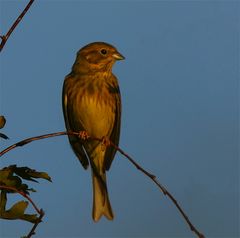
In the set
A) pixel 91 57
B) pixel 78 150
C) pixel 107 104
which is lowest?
pixel 78 150

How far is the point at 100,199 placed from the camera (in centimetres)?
550

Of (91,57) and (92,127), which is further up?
(91,57)

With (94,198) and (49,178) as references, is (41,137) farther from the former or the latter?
(94,198)

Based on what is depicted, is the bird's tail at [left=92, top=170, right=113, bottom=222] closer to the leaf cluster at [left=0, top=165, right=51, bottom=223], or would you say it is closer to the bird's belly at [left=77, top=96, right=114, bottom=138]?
the bird's belly at [left=77, top=96, right=114, bottom=138]

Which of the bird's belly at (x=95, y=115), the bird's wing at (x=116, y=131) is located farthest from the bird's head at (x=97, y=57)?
the bird's belly at (x=95, y=115)

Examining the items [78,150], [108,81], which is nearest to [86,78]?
[108,81]

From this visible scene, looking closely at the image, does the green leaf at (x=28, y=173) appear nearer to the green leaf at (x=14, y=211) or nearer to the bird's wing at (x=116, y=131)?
the green leaf at (x=14, y=211)

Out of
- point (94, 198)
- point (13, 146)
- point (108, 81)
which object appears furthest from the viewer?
point (108, 81)

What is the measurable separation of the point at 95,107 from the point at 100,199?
2.89ft

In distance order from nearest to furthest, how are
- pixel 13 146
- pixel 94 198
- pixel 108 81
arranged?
pixel 13 146 → pixel 94 198 → pixel 108 81

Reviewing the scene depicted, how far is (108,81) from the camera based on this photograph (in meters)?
5.91

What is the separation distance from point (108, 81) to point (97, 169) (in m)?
0.91

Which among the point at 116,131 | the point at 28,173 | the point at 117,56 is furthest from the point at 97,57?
the point at 28,173

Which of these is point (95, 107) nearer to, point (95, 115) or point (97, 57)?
point (95, 115)
